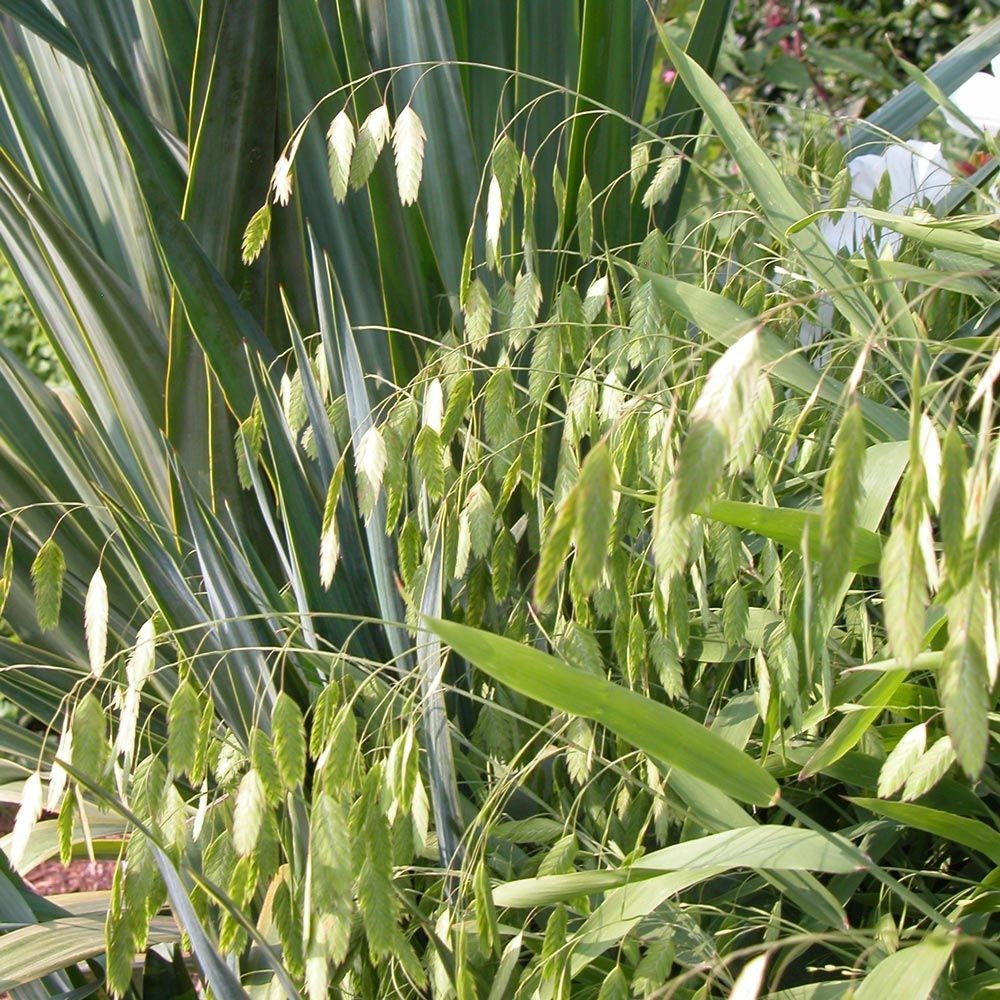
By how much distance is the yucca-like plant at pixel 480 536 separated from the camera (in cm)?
66

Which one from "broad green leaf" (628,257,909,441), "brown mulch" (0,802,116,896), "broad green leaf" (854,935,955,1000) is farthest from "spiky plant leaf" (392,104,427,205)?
"brown mulch" (0,802,116,896)

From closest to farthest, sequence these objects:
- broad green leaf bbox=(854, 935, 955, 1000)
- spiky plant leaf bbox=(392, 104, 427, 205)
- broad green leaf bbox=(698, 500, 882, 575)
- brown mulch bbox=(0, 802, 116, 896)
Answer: broad green leaf bbox=(854, 935, 955, 1000), broad green leaf bbox=(698, 500, 882, 575), spiky plant leaf bbox=(392, 104, 427, 205), brown mulch bbox=(0, 802, 116, 896)

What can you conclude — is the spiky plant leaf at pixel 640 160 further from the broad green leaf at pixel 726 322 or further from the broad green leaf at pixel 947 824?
the broad green leaf at pixel 947 824

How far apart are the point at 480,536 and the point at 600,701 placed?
0.61 feet

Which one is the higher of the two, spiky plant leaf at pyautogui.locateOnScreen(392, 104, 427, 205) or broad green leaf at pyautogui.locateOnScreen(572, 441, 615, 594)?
spiky plant leaf at pyautogui.locateOnScreen(392, 104, 427, 205)

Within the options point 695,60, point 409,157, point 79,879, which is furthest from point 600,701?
point 79,879

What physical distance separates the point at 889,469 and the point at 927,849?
390 millimetres

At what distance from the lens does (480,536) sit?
0.80 metres

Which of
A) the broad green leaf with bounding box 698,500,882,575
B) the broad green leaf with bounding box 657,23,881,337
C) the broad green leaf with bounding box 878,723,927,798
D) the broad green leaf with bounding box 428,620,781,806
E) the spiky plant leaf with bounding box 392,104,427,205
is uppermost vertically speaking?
the spiky plant leaf with bounding box 392,104,427,205

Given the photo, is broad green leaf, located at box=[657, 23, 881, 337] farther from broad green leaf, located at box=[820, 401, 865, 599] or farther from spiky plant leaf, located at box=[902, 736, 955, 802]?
broad green leaf, located at box=[820, 401, 865, 599]

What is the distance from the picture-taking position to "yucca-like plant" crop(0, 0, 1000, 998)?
0.66m

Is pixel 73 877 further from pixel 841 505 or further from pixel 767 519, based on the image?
pixel 841 505

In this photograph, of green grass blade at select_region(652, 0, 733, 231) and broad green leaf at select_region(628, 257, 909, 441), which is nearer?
broad green leaf at select_region(628, 257, 909, 441)

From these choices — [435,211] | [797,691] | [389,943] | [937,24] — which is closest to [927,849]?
[797,691]
